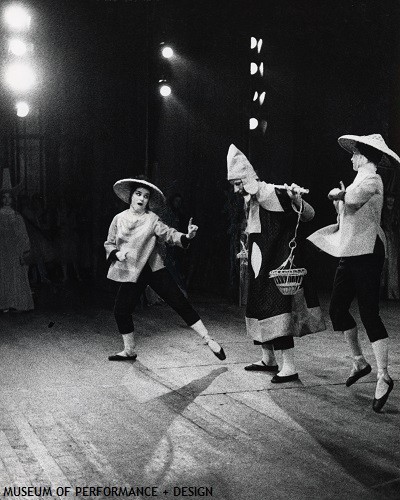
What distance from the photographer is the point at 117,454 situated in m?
4.18

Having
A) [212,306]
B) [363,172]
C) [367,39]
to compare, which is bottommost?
[212,306]

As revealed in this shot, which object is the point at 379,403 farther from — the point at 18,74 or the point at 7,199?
the point at 18,74

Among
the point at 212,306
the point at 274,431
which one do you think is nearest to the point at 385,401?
the point at 274,431

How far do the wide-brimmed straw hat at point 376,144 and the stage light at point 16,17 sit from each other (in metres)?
7.75

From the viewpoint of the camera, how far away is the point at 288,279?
5586 mm

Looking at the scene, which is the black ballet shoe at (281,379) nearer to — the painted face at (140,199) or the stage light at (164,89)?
the painted face at (140,199)

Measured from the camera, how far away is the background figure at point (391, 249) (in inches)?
462

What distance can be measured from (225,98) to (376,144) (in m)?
8.08

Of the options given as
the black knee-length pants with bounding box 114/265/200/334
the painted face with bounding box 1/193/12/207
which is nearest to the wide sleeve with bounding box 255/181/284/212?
the black knee-length pants with bounding box 114/265/200/334

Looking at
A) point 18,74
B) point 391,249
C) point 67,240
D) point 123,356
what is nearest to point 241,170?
point 123,356

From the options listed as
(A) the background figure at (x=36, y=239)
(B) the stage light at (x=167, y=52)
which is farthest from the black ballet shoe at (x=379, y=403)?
(A) the background figure at (x=36, y=239)

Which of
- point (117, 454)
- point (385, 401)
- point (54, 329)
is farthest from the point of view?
point (54, 329)

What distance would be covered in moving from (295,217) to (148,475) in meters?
2.83

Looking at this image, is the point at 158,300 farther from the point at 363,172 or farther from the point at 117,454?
the point at 117,454
